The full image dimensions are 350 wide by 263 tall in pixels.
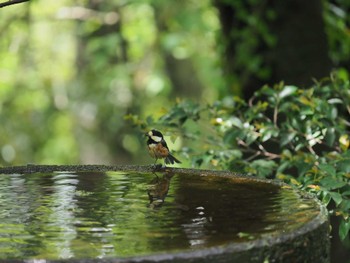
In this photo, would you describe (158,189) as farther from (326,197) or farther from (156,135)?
(326,197)

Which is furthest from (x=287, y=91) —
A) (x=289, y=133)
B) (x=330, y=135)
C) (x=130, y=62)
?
(x=130, y=62)

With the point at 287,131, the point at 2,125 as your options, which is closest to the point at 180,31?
the point at 2,125

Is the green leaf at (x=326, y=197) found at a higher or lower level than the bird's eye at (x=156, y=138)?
lower

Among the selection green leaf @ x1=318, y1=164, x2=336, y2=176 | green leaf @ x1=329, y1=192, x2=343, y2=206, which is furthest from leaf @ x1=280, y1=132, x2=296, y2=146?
green leaf @ x1=329, y1=192, x2=343, y2=206

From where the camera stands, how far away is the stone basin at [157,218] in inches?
69.6

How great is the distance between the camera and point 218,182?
294 centimetres

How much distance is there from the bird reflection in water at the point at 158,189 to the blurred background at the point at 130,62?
116 centimetres

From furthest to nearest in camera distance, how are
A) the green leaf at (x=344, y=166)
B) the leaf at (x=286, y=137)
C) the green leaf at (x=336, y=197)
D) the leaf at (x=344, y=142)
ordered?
1. the leaf at (x=286, y=137)
2. the leaf at (x=344, y=142)
3. the green leaf at (x=344, y=166)
4. the green leaf at (x=336, y=197)

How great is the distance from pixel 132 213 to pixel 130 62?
7.16 m

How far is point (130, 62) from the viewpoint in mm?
9406

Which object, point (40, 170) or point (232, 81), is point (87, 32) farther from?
point (40, 170)

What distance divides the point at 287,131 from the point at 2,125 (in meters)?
8.05

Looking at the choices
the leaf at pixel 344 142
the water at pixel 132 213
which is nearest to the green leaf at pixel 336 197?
the water at pixel 132 213

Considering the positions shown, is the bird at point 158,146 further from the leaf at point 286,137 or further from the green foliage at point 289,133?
the leaf at point 286,137
